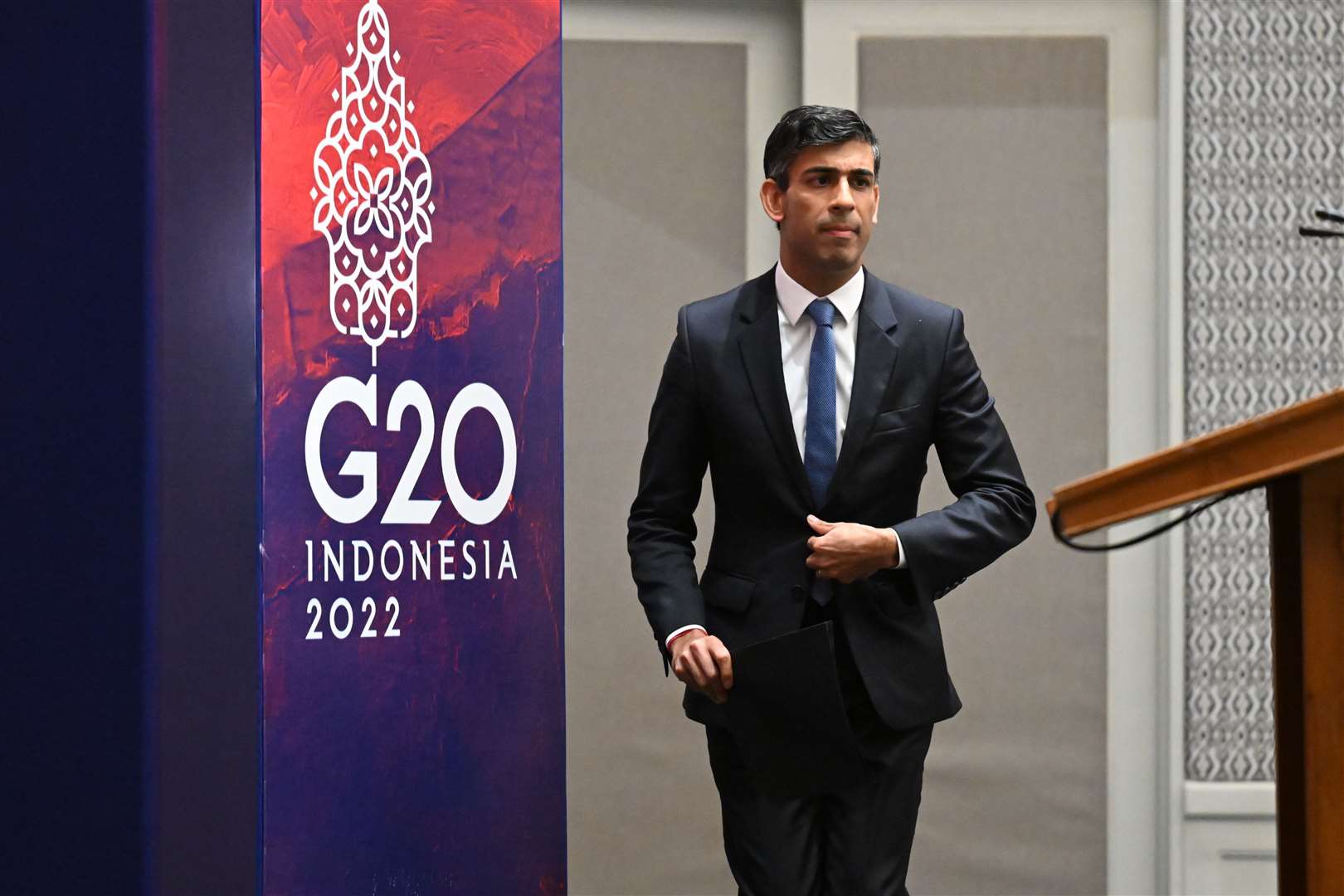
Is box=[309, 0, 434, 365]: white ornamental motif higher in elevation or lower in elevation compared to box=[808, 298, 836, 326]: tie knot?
higher

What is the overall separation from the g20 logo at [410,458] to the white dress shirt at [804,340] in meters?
0.45

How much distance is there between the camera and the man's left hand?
1990 millimetres

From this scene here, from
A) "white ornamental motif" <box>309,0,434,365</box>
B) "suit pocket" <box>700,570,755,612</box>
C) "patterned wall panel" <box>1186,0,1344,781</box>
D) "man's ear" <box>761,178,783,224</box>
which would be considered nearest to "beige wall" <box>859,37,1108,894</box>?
"patterned wall panel" <box>1186,0,1344,781</box>

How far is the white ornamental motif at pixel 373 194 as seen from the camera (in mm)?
1928

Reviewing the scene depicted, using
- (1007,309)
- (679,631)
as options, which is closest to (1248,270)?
(1007,309)

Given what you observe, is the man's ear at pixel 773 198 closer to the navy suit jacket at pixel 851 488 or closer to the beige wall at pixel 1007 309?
the navy suit jacket at pixel 851 488

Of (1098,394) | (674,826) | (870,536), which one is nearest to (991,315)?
(1098,394)

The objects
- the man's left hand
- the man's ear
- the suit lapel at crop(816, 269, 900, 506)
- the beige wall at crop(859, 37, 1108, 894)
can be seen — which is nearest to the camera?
the man's left hand

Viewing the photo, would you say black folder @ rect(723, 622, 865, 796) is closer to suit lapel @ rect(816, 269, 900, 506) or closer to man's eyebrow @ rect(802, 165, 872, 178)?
suit lapel @ rect(816, 269, 900, 506)

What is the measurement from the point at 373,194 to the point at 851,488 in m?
0.82

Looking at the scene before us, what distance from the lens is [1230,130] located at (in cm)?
370

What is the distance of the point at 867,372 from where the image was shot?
213cm

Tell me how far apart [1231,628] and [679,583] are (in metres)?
2.12

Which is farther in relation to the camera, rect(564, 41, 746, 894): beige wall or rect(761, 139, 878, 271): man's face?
rect(564, 41, 746, 894): beige wall
